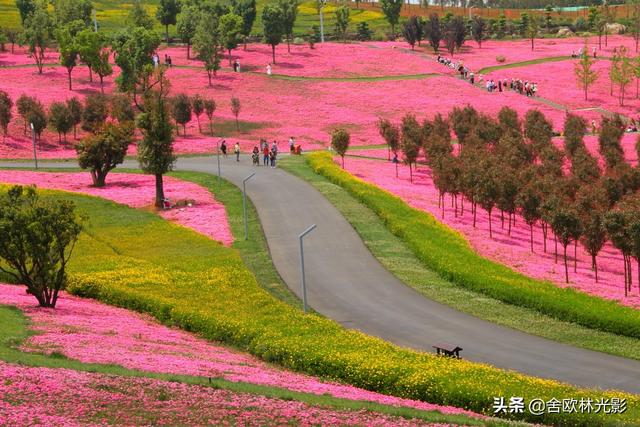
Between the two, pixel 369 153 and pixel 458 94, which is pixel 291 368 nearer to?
pixel 369 153

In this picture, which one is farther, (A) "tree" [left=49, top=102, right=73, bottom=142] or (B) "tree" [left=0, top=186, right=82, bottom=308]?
(A) "tree" [left=49, top=102, right=73, bottom=142]

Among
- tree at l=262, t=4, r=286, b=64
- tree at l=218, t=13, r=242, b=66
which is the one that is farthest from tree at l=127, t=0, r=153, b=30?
tree at l=262, t=4, r=286, b=64

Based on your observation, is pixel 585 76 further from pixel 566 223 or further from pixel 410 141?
pixel 566 223

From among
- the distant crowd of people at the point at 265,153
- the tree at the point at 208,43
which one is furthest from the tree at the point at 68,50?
the distant crowd of people at the point at 265,153

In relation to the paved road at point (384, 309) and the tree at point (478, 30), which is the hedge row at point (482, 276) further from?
the tree at point (478, 30)

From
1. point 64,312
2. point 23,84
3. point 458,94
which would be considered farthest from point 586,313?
point 23,84

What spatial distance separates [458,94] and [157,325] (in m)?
84.6

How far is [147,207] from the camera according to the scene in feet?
214

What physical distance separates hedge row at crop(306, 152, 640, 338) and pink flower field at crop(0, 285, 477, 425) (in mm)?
13428

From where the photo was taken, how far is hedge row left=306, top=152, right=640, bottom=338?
131 ft

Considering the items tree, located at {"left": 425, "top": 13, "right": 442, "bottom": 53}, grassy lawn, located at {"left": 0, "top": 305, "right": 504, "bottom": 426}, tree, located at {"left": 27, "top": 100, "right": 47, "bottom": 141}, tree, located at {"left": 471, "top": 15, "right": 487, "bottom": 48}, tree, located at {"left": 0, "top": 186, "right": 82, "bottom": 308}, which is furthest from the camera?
tree, located at {"left": 471, "top": 15, "right": 487, "bottom": 48}

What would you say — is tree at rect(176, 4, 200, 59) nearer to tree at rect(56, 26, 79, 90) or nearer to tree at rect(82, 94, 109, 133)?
tree at rect(56, 26, 79, 90)

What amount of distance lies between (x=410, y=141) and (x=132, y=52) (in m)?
47.2

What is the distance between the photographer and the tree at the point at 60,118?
3509 inches
